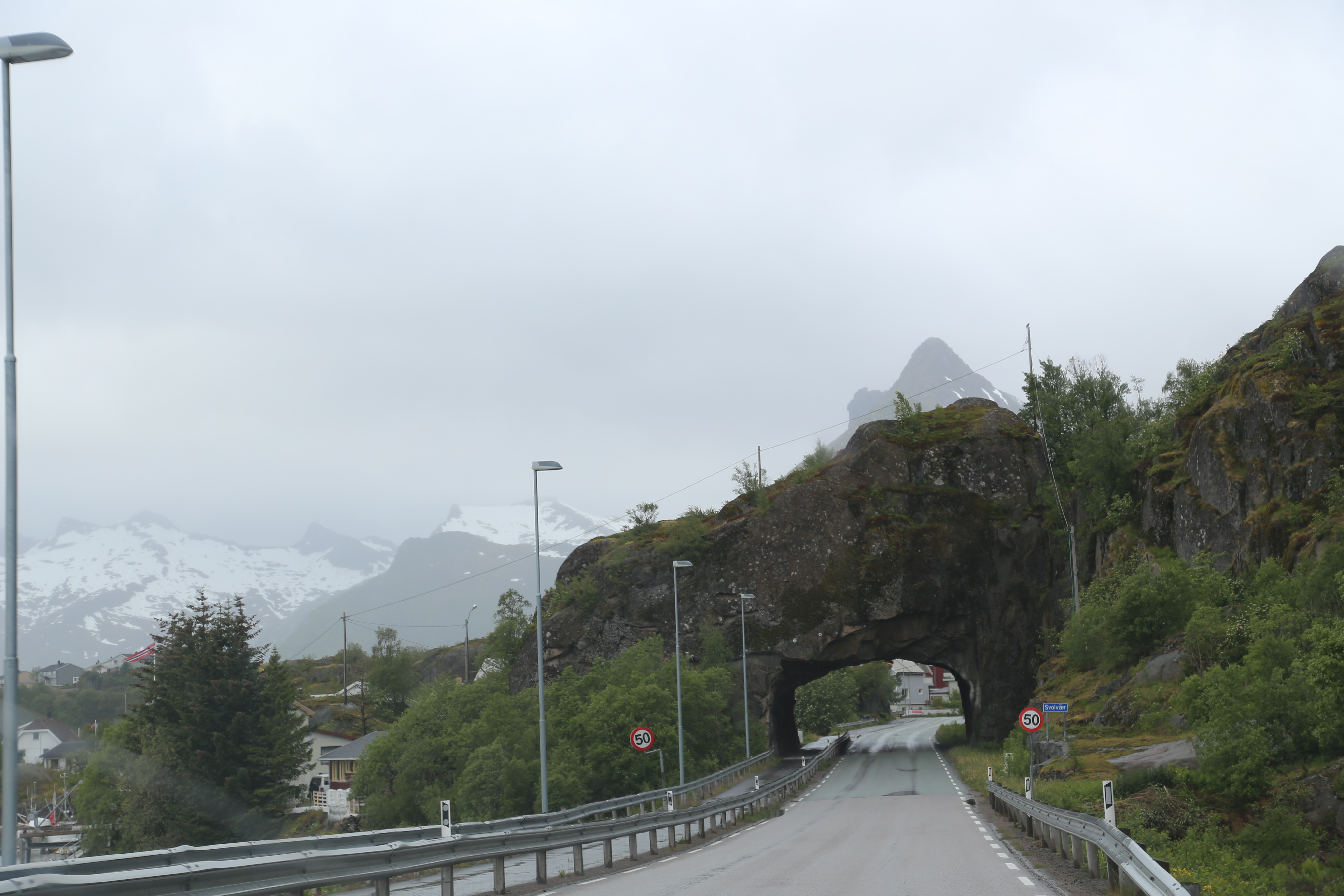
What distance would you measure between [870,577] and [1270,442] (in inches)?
1098

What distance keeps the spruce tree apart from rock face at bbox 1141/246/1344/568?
51.6m

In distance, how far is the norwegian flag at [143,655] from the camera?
220 feet

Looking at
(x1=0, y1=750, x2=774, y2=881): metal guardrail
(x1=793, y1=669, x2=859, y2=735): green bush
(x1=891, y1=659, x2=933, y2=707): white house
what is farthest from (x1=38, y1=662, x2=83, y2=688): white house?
(x1=0, y1=750, x2=774, y2=881): metal guardrail

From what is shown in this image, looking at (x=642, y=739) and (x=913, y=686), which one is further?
(x=913, y=686)

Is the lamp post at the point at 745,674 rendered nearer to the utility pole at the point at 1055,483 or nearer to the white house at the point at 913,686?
the utility pole at the point at 1055,483

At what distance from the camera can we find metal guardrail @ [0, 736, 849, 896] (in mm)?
7652

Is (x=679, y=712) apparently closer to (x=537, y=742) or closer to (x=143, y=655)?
(x=537, y=742)

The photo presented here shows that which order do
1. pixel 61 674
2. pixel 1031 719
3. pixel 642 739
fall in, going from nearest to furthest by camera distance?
pixel 1031 719, pixel 642 739, pixel 61 674

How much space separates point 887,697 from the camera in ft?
430

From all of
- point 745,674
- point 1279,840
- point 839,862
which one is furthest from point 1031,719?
point 745,674

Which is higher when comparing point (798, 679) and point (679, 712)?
point (679, 712)

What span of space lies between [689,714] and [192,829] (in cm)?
2827

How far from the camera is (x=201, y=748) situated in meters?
57.0

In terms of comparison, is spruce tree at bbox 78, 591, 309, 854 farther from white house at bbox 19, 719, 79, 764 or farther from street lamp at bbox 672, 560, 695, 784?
white house at bbox 19, 719, 79, 764
